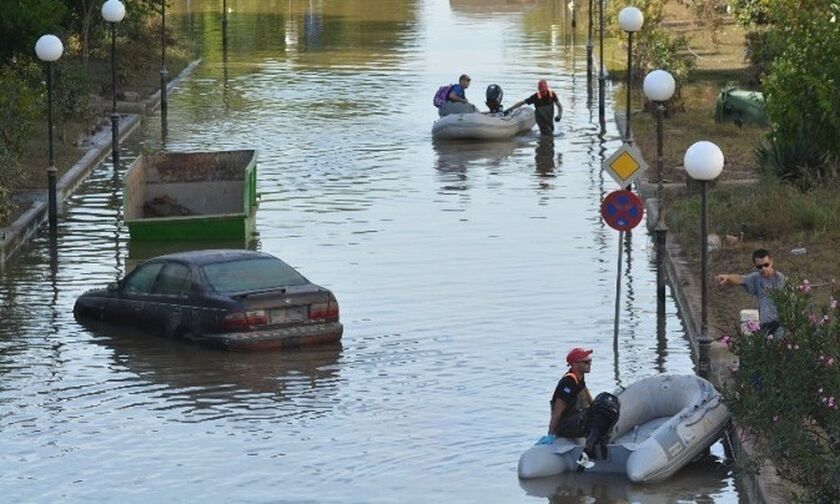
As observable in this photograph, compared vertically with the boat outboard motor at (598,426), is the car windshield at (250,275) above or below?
above

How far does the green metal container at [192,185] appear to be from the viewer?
31844 millimetres

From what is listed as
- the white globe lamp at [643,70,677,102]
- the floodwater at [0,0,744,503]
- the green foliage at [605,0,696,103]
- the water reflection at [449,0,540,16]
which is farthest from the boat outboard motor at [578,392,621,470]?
the water reflection at [449,0,540,16]

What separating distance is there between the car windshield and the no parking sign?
3.53m

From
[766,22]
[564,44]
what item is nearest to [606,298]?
[766,22]

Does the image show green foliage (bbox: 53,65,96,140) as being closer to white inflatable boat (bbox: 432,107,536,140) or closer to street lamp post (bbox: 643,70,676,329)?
white inflatable boat (bbox: 432,107,536,140)

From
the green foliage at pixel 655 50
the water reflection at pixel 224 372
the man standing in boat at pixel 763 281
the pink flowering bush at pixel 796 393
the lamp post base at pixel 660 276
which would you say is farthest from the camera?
the green foliage at pixel 655 50

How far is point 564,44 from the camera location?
65.4 meters

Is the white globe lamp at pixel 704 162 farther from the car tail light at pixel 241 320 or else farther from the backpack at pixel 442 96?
the backpack at pixel 442 96

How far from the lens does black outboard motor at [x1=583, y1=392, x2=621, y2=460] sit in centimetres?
1792

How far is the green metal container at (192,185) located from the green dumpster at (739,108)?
12.5 meters

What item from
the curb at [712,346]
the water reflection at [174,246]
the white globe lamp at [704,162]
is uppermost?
the white globe lamp at [704,162]

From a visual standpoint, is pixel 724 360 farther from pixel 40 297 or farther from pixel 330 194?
pixel 330 194

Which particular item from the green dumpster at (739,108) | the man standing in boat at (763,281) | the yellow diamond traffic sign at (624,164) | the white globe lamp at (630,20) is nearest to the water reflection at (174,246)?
the yellow diamond traffic sign at (624,164)

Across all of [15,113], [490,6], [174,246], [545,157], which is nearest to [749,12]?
[545,157]
